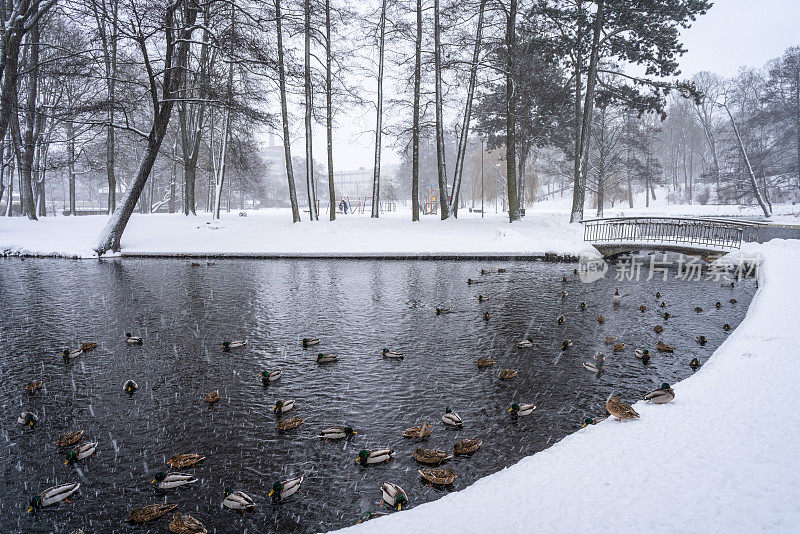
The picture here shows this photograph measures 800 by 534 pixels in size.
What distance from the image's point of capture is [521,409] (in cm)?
565

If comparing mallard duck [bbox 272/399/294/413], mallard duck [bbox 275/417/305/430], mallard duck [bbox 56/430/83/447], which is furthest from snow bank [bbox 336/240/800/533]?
mallard duck [bbox 56/430/83/447]

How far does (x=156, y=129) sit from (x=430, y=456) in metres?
19.5

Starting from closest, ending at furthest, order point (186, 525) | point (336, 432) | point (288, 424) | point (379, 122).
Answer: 1. point (186, 525)
2. point (336, 432)
3. point (288, 424)
4. point (379, 122)

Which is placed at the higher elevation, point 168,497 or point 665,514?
point 665,514

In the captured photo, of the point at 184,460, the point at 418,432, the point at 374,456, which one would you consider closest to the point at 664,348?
the point at 418,432

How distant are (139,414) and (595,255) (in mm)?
19356

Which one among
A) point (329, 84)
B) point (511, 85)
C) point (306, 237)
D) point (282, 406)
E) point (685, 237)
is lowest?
point (282, 406)

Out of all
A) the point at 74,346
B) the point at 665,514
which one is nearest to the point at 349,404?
the point at 665,514

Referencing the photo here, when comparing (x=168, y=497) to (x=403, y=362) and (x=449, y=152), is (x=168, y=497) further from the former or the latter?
(x=449, y=152)

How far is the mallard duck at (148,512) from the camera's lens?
3691 mm

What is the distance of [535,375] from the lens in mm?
6969

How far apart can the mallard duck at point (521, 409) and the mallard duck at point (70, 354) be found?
284 inches

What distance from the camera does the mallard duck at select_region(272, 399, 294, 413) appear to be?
563 centimetres

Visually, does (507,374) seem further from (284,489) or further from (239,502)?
(239,502)
